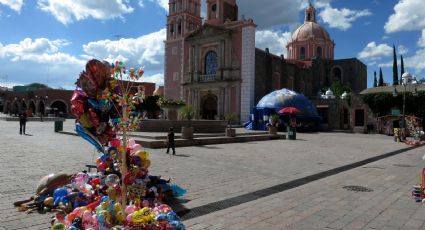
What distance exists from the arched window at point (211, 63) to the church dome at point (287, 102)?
9614mm

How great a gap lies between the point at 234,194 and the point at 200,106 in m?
39.1

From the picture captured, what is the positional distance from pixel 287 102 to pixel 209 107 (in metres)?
12.1

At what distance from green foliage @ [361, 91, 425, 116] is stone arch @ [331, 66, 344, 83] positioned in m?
23.6

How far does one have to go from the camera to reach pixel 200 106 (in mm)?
46031

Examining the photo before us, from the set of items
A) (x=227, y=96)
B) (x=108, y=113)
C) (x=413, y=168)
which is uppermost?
(x=227, y=96)

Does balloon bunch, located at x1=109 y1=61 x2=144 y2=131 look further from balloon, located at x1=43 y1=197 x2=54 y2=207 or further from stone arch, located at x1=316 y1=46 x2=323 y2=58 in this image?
stone arch, located at x1=316 y1=46 x2=323 y2=58

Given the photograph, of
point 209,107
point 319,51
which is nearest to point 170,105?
point 209,107

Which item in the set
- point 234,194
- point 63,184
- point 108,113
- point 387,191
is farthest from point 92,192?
point 387,191

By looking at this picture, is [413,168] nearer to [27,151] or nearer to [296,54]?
[27,151]

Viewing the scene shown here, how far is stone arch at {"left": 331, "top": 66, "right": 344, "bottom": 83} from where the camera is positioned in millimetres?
61281

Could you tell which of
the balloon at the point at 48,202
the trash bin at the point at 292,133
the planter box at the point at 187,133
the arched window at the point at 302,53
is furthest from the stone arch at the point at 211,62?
the balloon at the point at 48,202

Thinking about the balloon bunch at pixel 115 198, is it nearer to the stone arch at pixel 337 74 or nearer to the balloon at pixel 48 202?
the balloon at pixel 48 202

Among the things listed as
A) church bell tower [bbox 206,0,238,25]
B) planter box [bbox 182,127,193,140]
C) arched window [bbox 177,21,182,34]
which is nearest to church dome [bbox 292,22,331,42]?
church bell tower [bbox 206,0,238,25]

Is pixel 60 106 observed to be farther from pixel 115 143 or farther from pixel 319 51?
pixel 115 143
